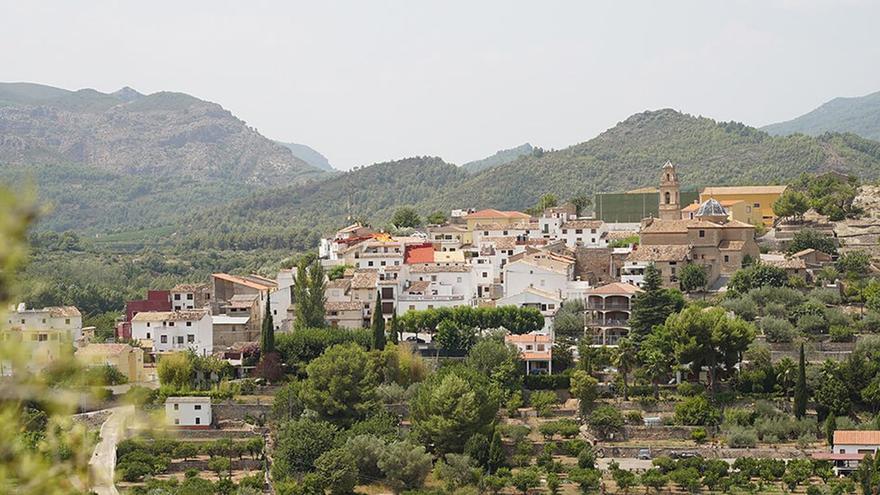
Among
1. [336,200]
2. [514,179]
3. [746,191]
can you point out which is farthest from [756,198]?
[336,200]

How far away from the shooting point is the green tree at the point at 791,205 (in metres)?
50.7

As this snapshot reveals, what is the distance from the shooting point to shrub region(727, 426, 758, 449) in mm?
33125

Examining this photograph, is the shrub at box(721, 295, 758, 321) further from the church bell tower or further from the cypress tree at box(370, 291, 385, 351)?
the church bell tower

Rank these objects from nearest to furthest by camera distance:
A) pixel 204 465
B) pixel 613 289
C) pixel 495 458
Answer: pixel 495 458
pixel 204 465
pixel 613 289

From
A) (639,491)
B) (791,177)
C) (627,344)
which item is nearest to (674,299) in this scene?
(627,344)

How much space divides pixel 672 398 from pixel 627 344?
6.97 ft

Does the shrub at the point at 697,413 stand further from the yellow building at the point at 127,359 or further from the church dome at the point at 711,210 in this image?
the yellow building at the point at 127,359

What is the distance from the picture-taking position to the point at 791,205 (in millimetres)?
50656

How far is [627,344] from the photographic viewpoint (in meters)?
36.5

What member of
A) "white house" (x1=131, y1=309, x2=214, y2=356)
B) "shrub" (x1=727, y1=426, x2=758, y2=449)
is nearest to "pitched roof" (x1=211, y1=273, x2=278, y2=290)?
"white house" (x1=131, y1=309, x2=214, y2=356)

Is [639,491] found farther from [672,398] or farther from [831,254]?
[831,254]

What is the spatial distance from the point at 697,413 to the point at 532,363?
5.77m

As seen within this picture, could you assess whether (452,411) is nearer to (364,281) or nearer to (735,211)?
(364,281)

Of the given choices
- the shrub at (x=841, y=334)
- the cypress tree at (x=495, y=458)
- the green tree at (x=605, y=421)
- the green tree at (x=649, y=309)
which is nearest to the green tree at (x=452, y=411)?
the cypress tree at (x=495, y=458)
